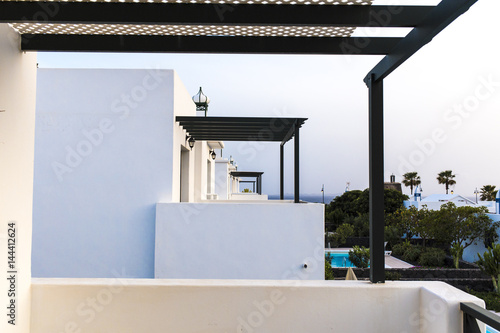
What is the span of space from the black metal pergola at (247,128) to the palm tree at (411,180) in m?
32.3

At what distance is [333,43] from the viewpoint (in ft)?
8.75

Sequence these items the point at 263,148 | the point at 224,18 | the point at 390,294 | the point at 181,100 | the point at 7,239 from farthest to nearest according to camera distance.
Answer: the point at 263,148
the point at 181,100
the point at 390,294
the point at 7,239
the point at 224,18

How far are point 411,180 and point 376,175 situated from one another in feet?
129

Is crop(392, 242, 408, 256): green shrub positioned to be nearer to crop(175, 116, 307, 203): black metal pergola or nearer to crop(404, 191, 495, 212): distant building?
crop(404, 191, 495, 212): distant building

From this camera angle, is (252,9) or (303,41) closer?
(252,9)

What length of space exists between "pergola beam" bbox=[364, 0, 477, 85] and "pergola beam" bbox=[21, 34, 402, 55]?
132 mm

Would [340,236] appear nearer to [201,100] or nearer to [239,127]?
[201,100]

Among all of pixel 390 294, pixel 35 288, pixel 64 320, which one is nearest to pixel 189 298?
pixel 64 320

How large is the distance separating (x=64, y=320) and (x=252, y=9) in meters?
2.51

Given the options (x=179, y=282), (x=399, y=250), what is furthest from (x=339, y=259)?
(x=179, y=282)

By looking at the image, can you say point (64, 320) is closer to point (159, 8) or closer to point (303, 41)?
point (159, 8)

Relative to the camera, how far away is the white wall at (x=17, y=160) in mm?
2498

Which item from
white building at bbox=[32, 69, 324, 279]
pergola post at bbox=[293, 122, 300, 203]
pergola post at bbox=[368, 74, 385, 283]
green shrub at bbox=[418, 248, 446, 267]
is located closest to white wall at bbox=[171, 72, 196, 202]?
white building at bbox=[32, 69, 324, 279]

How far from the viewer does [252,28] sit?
8.04ft
